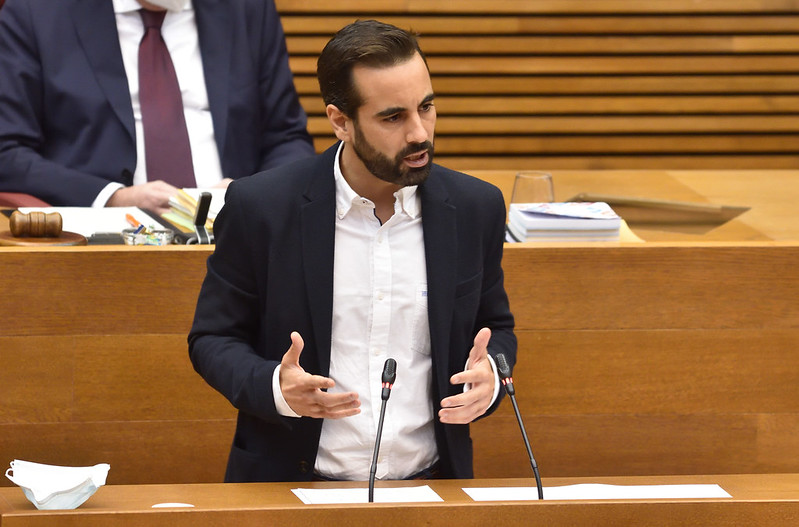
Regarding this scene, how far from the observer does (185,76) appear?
3.49m

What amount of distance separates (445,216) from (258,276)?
341 millimetres

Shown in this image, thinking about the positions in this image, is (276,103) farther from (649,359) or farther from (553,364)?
(649,359)

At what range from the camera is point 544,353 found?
2.80 meters

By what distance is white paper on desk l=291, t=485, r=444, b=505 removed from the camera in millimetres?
1813

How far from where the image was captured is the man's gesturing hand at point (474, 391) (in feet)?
6.01

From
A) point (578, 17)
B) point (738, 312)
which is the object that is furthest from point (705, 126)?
point (738, 312)

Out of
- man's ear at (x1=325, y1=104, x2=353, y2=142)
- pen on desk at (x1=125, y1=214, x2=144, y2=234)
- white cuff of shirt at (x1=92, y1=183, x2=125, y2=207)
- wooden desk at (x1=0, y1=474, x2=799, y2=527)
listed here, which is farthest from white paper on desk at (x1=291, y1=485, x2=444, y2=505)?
white cuff of shirt at (x1=92, y1=183, x2=125, y2=207)

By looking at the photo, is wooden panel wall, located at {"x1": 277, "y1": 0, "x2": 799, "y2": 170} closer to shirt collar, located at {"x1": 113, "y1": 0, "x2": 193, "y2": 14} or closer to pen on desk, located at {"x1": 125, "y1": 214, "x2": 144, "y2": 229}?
shirt collar, located at {"x1": 113, "y1": 0, "x2": 193, "y2": 14}

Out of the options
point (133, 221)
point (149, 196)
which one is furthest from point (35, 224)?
point (149, 196)

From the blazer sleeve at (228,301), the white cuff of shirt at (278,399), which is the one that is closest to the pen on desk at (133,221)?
the blazer sleeve at (228,301)

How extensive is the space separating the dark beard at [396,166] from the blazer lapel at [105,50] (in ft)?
5.24

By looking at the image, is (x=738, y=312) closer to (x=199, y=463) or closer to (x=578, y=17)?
(x=199, y=463)

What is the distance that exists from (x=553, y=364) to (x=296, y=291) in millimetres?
973

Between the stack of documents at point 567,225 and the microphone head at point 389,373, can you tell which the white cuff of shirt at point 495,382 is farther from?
the stack of documents at point 567,225
